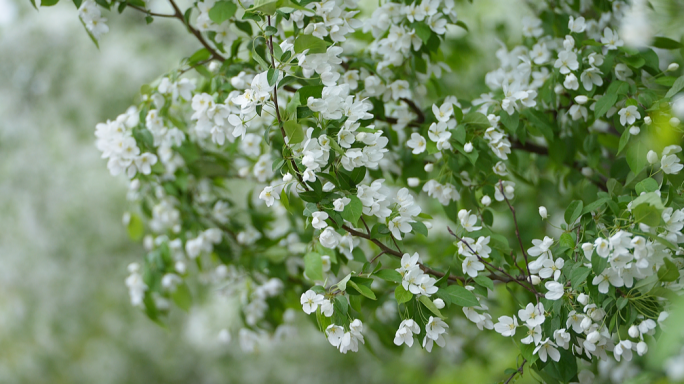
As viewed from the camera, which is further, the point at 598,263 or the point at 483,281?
the point at 483,281

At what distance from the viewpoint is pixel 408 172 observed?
1517 mm

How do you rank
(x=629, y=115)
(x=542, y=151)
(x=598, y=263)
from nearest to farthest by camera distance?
(x=598, y=263) → (x=629, y=115) → (x=542, y=151)

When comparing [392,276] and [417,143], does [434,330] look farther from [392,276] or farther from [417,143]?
[417,143]

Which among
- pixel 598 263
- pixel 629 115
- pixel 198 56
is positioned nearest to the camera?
pixel 598 263

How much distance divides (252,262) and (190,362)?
11.0 ft

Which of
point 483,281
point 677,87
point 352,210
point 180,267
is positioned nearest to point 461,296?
point 483,281

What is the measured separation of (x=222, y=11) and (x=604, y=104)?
953 mm

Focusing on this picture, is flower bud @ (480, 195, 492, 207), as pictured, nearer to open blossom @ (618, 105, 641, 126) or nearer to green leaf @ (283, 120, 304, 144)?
open blossom @ (618, 105, 641, 126)

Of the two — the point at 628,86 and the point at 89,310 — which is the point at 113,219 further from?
the point at 628,86

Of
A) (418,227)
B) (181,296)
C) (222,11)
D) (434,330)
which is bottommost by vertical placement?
(181,296)

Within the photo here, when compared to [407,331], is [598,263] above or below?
above

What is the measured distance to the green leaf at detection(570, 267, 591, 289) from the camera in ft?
3.25

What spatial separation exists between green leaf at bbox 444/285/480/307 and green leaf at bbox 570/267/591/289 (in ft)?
0.63

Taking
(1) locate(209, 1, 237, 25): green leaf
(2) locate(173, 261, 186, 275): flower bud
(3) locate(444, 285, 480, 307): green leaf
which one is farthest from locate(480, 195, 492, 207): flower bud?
(2) locate(173, 261, 186, 275): flower bud
